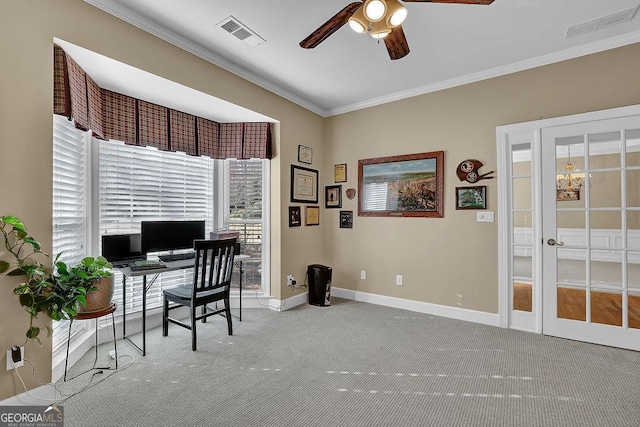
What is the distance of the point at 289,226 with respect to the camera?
391 cm

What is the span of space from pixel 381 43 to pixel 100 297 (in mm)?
3035

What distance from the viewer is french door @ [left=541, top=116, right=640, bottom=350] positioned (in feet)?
8.67

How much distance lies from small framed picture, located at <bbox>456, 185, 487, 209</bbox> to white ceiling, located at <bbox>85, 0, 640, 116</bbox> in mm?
1209

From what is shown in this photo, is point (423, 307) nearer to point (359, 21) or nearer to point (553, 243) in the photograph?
point (553, 243)

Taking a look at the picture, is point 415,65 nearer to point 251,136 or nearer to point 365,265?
point 251,136

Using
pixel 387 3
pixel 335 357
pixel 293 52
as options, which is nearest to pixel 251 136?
pixel 293 52

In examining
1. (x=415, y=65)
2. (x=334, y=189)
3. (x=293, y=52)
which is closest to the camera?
(x=293, y=52)

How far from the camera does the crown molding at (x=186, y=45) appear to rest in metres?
2.22

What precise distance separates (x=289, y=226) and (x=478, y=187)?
2260mm

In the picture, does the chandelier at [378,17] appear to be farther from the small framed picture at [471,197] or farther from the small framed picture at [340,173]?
the small framed picture at [340,173]

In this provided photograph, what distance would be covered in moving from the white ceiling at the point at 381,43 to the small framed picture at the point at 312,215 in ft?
5.15

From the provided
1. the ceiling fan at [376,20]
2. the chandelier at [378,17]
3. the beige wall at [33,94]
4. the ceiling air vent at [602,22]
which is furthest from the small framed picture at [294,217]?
the ceiling air vent at [602,22]

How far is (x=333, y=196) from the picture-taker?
174 inches

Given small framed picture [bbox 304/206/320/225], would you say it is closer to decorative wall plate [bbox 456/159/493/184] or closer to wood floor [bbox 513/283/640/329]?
decorative wall plate [bbox 456/159/493/184]
